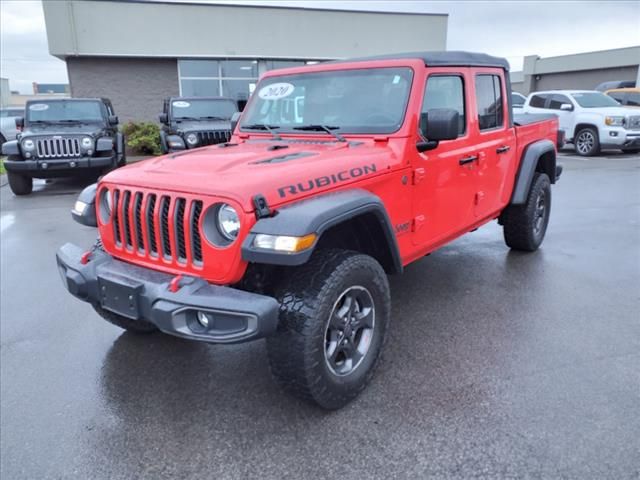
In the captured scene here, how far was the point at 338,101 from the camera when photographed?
360 cm

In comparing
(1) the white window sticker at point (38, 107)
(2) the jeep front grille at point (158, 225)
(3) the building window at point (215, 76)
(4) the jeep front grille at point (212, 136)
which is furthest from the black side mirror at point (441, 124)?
(3) the building window at point (215, 76)

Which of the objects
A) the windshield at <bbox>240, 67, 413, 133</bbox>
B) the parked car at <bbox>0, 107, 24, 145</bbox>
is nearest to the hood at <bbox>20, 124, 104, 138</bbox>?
the windshield at <bbox>240, 67, 413, 133</bbox>

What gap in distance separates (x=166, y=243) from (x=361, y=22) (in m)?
20.6

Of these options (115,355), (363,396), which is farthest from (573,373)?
(115,355)

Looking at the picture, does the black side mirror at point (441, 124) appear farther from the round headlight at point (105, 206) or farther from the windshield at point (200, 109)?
the windshield at point (200, 109)

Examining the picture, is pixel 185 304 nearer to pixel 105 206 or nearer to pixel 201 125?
pixel 105 206

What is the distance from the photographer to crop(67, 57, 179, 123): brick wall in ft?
62.1

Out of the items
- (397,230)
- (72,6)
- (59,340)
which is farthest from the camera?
(72,6)

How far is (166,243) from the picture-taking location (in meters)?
2.66

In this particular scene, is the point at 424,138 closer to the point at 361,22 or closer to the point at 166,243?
the point at 166,243

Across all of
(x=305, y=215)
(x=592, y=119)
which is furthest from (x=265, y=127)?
(x=592, y=119)

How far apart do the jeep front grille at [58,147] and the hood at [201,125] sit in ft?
7.11

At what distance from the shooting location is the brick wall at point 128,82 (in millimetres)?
18938

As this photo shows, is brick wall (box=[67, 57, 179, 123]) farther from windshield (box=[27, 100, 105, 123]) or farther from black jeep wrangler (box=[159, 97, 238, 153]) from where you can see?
windshield (box=[27, 100, 105, 123])
